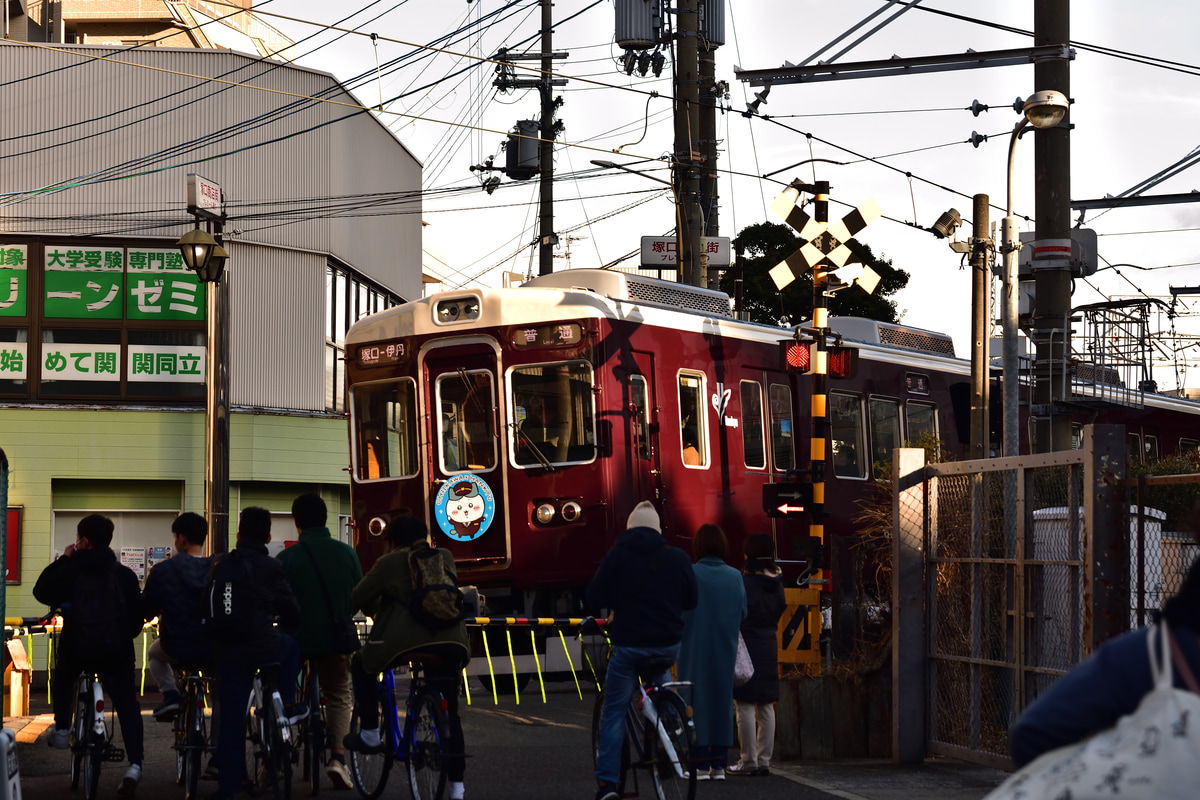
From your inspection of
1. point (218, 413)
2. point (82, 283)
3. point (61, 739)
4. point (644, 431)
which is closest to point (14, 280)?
point (82, 283)

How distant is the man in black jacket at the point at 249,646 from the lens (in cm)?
833

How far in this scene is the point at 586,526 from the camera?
13.5m

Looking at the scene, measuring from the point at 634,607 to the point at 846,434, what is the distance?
9443 millimetres

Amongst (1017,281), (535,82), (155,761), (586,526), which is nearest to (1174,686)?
(155,761)

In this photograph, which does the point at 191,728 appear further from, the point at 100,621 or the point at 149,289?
the point at 149,289

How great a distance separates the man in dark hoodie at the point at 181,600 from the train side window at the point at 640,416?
5.43m

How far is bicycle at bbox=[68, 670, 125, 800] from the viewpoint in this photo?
29.6ft

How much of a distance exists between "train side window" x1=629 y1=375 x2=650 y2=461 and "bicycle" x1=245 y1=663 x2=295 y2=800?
5497 mm

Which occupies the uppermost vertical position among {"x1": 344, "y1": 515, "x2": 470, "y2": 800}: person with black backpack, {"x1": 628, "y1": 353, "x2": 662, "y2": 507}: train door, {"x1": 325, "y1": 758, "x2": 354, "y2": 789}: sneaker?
{"x1": 628, "y1": 353, "x2": 662, "y2": 507}: train door

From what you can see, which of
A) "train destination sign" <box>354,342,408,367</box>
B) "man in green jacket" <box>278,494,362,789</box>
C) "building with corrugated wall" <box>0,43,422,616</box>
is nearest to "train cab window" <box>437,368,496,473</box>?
"train destination sign" <box>354,342,408,367</box>

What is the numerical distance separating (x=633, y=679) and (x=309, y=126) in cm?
1792

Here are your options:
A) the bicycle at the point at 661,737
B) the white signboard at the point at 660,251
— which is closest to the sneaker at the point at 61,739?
the bicycle at the point at 661,737

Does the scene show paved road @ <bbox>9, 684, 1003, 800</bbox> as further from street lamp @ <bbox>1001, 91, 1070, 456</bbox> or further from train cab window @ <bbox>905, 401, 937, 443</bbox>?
train cab window @ <bbox>905, 401, 937, 443</bbox>

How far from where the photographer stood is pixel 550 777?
9844 mm
